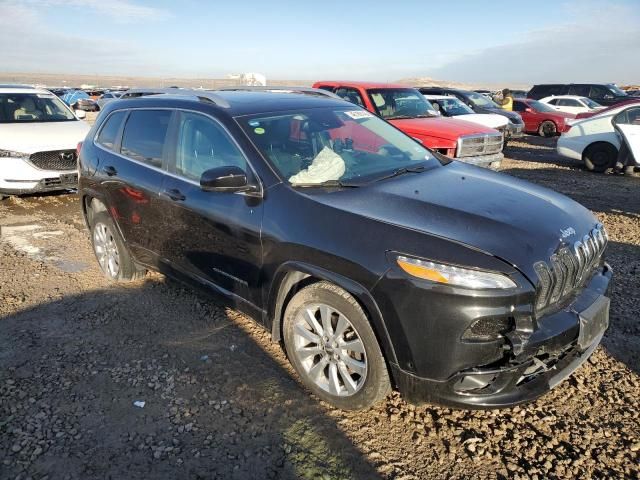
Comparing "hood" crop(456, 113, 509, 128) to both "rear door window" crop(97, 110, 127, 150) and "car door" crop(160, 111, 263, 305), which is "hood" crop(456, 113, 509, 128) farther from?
"car door" crop(160, 111, 263, 305)

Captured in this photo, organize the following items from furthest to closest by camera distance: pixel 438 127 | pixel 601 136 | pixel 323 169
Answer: pixel 601 136, pixel 438 127, pixel 323 169

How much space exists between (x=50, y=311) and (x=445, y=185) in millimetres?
3591

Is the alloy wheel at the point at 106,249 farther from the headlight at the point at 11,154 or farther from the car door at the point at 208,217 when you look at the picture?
the headlight at the point at 11,154

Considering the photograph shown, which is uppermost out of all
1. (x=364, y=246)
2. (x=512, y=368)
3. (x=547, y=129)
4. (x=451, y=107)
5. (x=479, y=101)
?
(x=479, y=101)

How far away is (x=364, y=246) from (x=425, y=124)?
667 centimetres

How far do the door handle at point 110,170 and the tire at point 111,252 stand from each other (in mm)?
446

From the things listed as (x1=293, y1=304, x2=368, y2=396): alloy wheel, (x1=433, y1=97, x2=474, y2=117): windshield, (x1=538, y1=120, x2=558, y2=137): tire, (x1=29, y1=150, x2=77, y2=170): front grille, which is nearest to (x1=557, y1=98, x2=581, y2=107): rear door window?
(x1=538, y1=120, x2=558, y2=137): tire

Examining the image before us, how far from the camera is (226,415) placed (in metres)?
2.94

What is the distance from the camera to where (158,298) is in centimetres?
458

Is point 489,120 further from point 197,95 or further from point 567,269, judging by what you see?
point 567,269

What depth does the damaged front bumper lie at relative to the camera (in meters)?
2.39

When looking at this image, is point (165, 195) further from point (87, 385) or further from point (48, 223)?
point (48, 223)

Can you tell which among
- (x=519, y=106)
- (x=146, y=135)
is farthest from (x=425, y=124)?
(x=519, y=106)

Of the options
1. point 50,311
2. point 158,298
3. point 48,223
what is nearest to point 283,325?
point 158,298
